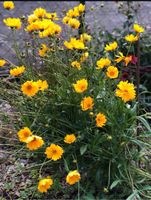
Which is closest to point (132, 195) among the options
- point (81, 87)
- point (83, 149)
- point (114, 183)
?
point (114, 183)

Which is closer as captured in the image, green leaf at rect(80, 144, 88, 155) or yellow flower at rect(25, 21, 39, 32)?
green leaf at rect(80, 144, 88, 155)

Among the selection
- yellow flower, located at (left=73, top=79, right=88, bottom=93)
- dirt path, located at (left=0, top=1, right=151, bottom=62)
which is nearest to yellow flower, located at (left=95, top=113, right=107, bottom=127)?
yellow flower, located at (left=73, top=79, right=88, bottom=93)

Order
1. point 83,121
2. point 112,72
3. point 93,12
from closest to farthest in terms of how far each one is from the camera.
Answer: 1. point 112,72
2. point 83,121
3. point 93,12

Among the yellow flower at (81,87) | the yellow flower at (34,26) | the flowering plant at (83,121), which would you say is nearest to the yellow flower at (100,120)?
the flowering plant at (83,121)

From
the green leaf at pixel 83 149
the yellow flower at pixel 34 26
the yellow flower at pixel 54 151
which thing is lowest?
the green leaf at pixel 83 149

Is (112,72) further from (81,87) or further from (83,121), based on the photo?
(83,121)

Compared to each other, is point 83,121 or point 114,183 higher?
point 83,121

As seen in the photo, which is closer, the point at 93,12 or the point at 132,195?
the point at 132,195

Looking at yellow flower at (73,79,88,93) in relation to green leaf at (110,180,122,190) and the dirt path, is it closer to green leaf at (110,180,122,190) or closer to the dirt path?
green leaf at (110,180,122,190)

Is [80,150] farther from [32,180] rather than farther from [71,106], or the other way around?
[32,180]

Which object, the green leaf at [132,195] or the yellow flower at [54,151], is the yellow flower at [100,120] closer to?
the yellow flower at [54,151]

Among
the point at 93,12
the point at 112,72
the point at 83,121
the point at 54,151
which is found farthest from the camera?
the point at 93,12

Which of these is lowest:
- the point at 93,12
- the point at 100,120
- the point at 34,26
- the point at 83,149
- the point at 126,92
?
the point at 93,12
